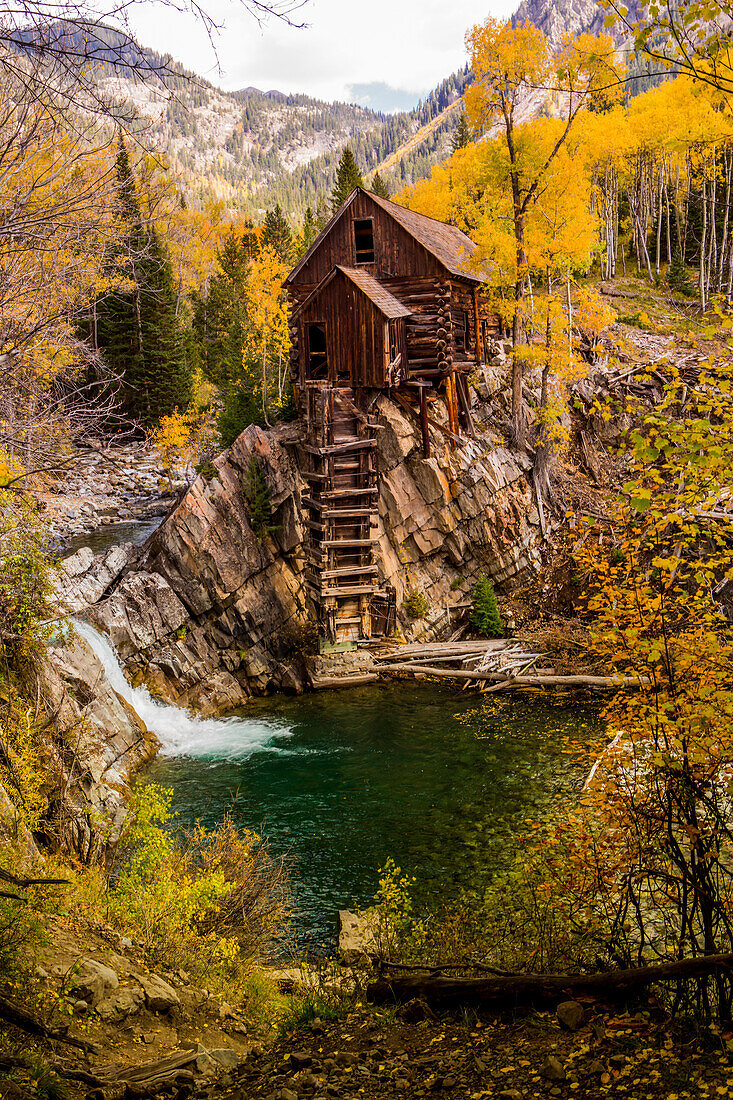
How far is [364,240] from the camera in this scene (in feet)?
97.8

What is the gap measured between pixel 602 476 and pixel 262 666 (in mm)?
18823

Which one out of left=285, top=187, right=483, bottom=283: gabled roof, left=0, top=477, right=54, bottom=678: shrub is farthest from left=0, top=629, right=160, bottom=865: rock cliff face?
left=285, top=187, right=483, bottom=283: gabled roof

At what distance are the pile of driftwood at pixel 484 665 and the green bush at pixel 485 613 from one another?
53 centimetres

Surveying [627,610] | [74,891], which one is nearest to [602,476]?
[627,610]

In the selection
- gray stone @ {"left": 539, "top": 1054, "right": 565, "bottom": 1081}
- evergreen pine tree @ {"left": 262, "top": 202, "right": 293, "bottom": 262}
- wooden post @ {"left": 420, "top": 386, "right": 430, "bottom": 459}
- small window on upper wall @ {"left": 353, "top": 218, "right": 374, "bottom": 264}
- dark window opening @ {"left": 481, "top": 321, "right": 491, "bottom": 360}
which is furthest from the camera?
evergreen pine tree @ {"left": 262, "top": 202, "right": 293, "bottom": 262}

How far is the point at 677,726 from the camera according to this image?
624 cm

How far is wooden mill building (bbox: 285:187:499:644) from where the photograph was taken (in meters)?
26.4

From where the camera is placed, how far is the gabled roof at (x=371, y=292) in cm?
2681

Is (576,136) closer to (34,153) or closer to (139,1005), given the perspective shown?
(34,153)

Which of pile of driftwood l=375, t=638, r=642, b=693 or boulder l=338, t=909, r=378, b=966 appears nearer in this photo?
boulder l=338, t=909, r=378, b=966

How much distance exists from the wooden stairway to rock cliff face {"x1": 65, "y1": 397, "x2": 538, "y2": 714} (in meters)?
0.90

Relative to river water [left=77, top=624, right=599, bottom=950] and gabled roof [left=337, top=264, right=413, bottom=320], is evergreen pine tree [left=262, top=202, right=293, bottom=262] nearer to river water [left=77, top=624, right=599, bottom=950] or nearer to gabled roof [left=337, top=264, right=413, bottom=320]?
gabled roof [left=337, top=264, right=413, bottom=320]

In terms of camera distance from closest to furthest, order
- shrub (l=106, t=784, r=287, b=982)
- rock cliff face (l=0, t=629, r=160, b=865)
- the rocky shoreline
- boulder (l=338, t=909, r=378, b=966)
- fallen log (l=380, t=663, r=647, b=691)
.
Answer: shrub (l=106, t=784, r=287, b=982)
boulder (l=338, t=909, r=378, b=966)
rock cliff face (l=0, t=629, r=160, b=865)
fallen log (l=380, t=663, r=647, b=691)
the rocky shoreline

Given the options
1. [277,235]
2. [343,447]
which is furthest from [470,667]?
[277,235]
